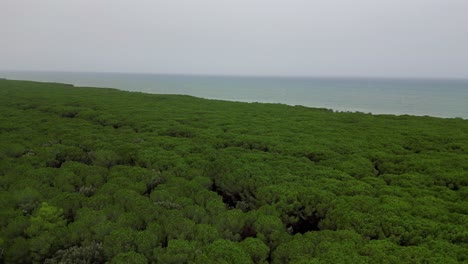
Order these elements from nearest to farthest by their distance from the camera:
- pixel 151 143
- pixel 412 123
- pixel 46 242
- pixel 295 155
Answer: pixel 46 242 → pixel 295 155 → pixel 151 143 → pixel 412 123

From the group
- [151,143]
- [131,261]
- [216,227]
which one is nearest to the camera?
[131,261]

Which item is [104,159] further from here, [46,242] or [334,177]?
[334,177]

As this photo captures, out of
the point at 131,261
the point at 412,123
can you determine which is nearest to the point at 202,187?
the point at 131,261

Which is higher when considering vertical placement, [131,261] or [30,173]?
[30,173]

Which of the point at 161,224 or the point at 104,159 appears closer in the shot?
the point at 161,224

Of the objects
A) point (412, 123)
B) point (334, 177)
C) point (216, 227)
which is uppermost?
point (412, 123)

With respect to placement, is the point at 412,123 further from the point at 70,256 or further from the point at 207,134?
the point at 70,256
